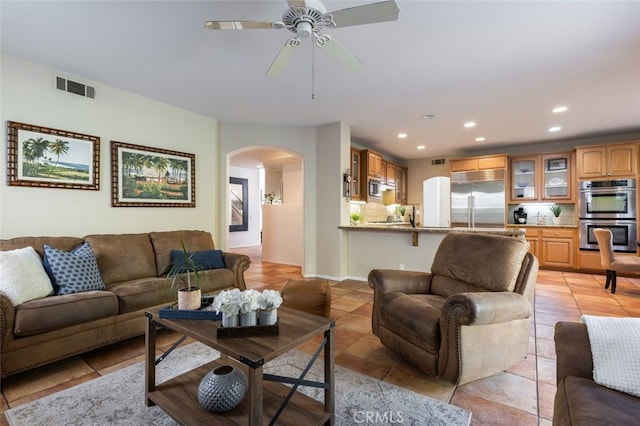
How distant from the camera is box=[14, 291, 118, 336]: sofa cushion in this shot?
1977mm

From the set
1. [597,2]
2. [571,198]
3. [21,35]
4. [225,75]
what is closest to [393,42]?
[597,2]

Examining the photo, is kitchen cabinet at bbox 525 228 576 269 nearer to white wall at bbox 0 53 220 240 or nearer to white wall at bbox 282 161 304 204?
white wall at bbox 282 161 304 204

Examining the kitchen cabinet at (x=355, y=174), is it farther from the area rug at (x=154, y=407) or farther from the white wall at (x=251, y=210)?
the white wall at (x=251, y=210)

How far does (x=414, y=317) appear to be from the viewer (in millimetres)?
2088

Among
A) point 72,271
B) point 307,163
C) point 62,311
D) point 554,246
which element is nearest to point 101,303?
point 62,311

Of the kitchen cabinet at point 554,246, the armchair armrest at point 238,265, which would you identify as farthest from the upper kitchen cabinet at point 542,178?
the armchair armrest at point 238,265

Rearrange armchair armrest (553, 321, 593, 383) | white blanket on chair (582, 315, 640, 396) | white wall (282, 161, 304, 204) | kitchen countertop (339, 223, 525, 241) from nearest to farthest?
white blanket on chair (582, 315, 640, 396) → armchair armrest (553, 321, 593, 383) → kitchen countertop (339, 223, 525, 241) → white wall (282, 161, 304, 204)

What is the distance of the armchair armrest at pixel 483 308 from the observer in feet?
5.95

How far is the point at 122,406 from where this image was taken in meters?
1.75

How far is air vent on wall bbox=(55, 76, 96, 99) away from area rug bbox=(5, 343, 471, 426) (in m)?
2.89

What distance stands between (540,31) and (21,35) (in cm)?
427

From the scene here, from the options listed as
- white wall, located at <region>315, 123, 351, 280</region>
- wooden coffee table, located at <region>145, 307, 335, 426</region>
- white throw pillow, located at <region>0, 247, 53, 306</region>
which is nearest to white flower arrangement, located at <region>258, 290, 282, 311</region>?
wooden coffee table, located at <region>145, 307, 335, 426</region>

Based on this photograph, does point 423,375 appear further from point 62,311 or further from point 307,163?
point 307,163

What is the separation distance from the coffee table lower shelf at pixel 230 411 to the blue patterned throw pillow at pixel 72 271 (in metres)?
1.35
